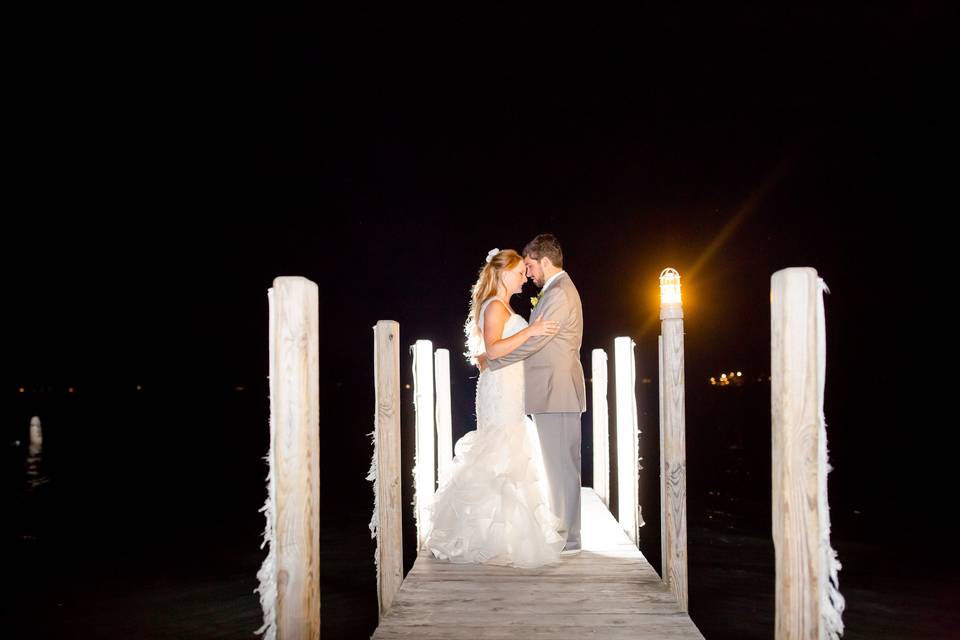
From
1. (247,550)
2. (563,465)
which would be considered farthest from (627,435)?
(247,550)

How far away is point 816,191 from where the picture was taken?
5253 cm

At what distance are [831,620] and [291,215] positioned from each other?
68458mm

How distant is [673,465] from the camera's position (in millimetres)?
4594

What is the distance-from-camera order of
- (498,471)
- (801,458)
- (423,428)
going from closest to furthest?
(801,458), (498,471), (423,428)

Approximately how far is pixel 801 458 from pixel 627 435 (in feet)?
12.1

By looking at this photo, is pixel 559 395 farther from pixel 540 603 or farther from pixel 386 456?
Answer: pixel 540 603

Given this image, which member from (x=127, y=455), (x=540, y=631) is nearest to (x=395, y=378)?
(x=540, y=631)

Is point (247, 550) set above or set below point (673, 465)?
below

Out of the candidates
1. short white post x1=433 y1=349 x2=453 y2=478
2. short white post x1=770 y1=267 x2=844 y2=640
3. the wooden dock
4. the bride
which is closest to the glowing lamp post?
the wooden dock

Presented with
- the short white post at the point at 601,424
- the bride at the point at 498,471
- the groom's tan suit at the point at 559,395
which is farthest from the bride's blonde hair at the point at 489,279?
the short white post at the point at 601,424

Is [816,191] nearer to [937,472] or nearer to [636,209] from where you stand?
[636,209]

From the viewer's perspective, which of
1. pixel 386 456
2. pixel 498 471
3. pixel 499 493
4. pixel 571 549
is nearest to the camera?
pixel 386 456

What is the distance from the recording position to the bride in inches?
188

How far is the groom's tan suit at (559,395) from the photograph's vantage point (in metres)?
5.01
